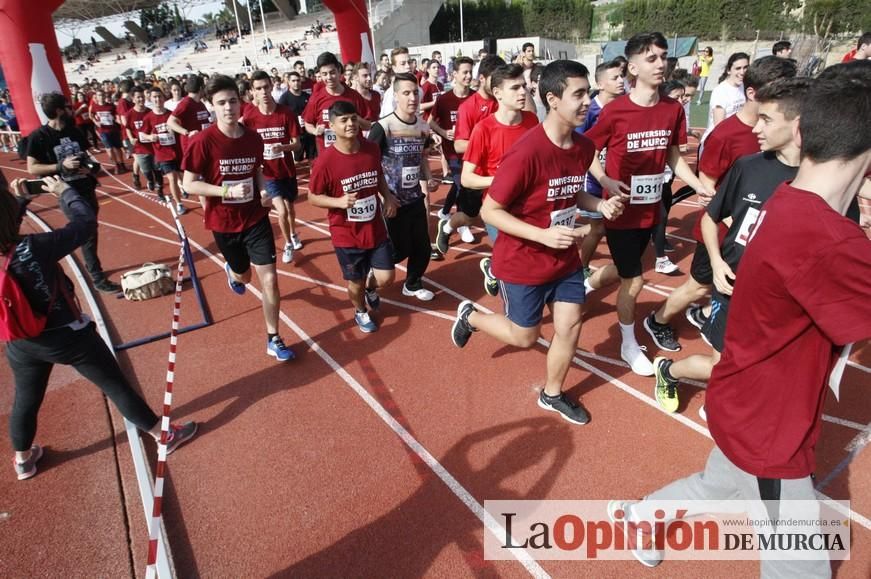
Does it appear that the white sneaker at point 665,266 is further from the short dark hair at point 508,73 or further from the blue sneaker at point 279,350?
the blue sneaker at point 279,350

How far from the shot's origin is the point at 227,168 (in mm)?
4184

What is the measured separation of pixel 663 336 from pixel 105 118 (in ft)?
46.6

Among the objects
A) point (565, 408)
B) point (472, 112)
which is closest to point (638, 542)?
point (565, 408)

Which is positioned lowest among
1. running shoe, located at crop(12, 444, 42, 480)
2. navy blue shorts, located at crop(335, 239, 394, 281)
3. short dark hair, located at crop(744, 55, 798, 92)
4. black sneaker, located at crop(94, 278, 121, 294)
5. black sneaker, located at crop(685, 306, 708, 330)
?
running shoe, located at crop(12, 444, 42, 480)

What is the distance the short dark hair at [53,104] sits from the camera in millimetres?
5113

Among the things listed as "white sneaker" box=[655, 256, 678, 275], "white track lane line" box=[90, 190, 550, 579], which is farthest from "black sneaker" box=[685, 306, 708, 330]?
"white track lane line" box=[90, 190, 550, 579]

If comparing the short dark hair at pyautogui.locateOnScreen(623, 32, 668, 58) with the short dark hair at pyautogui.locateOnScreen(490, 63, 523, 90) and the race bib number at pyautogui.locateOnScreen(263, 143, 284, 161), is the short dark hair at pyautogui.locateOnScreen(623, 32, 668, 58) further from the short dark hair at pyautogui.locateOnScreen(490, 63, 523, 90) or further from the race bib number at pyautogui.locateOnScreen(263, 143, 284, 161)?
the race bib number at pyautogui.locateOnScreen(263, 143, 284, 161)

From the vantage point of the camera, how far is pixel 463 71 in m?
6.86

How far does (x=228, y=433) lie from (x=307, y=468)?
762 millimetres

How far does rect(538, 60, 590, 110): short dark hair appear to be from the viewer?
284cm

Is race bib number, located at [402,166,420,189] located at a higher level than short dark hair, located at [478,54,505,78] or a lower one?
lower

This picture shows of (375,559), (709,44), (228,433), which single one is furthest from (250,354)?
(709,44)

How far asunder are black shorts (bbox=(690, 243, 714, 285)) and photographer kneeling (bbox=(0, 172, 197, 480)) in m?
3.77

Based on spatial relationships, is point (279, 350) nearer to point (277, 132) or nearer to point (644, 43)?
point (277, 132)
